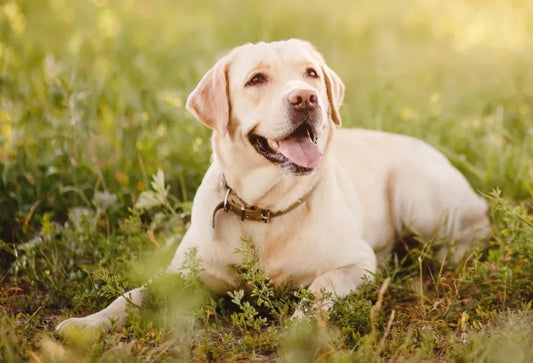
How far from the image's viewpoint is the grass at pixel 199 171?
8.31ft

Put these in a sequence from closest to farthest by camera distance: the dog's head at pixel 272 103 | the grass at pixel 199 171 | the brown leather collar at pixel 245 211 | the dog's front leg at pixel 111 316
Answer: the grass at pixel 199 171
the dog's front leg at pixel 111 316
the dog's head at pixel 272 103
the brown leather collar at pixel 245 211

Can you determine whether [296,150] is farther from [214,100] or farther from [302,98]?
[214,100]

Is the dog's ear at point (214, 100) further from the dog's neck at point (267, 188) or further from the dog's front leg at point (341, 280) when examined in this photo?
the dog's front leg at point (341, 280)

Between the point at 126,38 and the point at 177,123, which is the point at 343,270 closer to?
the point at 177,123

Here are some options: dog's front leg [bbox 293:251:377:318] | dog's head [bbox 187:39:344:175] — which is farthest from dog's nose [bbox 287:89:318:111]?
dog's front leg [bbox 293:251:377:318]

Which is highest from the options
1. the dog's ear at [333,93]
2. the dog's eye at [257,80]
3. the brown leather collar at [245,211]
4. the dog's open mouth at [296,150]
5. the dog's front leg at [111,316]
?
the dog's eye at [257,80]

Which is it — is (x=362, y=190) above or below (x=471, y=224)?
above

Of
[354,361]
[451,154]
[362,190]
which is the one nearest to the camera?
[354,361]

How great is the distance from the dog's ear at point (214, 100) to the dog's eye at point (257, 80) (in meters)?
0.12

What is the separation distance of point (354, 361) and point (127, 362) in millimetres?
783

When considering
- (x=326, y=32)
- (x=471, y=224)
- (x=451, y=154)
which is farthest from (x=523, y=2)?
(x=471, y=224)

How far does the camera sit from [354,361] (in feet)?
7.44

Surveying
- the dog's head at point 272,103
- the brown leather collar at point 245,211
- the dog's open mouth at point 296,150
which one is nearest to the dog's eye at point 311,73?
the dog's head at point 272,103

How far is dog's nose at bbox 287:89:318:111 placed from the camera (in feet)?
8.94
